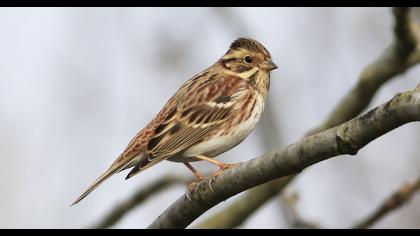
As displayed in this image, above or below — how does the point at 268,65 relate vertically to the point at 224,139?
above

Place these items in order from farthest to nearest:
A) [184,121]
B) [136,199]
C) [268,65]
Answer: [136,199] < [268,65] < [184,121]

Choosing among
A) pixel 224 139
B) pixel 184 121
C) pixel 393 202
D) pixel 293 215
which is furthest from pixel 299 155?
pixel 293 215

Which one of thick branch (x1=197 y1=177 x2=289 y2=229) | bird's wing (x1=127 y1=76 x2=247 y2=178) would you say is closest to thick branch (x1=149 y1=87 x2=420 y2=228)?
bird's wing (x1=127 y1=76 x2=247 y2=178)

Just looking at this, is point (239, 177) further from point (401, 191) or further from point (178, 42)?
point (178, 42)

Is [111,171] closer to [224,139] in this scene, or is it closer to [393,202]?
[224,139]

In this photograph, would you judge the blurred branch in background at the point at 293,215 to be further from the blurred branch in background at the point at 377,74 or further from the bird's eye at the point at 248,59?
the bird's eye at the point at 248,59

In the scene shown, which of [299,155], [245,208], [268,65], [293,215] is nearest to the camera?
[299,155]

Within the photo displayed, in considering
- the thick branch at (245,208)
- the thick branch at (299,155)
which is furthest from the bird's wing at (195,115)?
the thick branch at (299,155)
